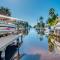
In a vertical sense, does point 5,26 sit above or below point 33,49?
above

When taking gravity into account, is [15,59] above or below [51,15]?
below

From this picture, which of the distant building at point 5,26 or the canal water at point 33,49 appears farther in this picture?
the distant building at point 5,26

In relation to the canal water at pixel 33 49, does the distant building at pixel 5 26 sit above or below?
above

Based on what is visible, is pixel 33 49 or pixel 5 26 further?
pixel 5 26

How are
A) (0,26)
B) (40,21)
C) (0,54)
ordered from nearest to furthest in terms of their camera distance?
(0,54) → (0,26) → (40,21)

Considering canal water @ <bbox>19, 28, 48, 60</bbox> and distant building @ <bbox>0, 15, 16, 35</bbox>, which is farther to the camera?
distant building @ <bbox>0, 15, 16, 35</bbox>

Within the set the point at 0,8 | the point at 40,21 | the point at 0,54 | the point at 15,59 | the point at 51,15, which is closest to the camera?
the point at 0,54

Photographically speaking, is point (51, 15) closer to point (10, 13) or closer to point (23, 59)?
point (10, 13)

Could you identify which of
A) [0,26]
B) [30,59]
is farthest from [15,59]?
[0,26]

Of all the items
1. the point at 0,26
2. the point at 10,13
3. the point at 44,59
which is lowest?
the point at 44,59

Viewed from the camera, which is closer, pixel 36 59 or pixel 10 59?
pixel 10 59

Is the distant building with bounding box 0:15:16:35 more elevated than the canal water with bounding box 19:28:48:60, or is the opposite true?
the distant building with bounding box 0:15:16:35

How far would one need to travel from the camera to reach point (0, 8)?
273ft

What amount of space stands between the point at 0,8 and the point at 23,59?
2711 inches
